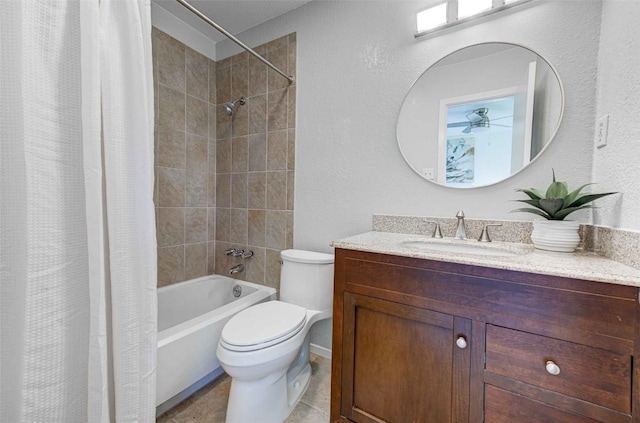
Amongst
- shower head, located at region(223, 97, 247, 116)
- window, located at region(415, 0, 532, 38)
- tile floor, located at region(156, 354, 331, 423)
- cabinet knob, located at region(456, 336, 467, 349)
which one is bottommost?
tile floor, located at region(156, 354, 331, 423)

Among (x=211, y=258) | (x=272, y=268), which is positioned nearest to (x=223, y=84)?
(x=211, y=258)

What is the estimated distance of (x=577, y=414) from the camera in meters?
0.69

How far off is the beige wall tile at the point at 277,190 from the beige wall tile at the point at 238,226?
0.92 ft

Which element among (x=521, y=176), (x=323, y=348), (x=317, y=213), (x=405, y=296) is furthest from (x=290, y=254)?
(x=521, y=176)

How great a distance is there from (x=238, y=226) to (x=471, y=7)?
2022 millimetres

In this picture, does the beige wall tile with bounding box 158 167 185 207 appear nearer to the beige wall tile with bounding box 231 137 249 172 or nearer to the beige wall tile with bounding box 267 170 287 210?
the beige wall tile with bounding box 231 137 249 172

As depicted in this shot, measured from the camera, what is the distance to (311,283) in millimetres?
1509

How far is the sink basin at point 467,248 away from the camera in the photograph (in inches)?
40.9

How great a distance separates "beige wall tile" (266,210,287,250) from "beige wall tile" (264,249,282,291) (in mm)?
55

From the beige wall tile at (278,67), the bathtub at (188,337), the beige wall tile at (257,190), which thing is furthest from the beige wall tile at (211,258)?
the beige wall tile at (278,67)

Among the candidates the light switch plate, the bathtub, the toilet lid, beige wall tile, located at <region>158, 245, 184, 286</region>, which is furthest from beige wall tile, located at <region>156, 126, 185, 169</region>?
the light switch plate

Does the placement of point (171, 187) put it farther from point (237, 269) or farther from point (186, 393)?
point (186, 393)

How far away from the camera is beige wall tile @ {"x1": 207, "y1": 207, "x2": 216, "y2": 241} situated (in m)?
2.18

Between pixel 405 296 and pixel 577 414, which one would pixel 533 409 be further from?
pixel 405 296
